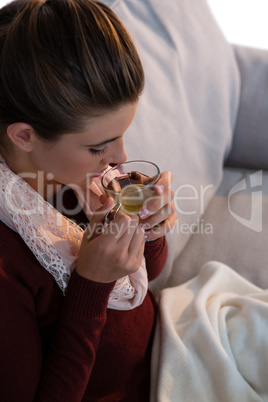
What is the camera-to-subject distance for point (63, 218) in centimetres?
101

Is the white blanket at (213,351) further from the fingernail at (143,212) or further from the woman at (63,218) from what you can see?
the fingernail at (143,212)

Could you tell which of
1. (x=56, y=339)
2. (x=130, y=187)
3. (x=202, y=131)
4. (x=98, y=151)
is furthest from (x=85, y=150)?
(x=202, y=131)

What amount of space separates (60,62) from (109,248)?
354mm

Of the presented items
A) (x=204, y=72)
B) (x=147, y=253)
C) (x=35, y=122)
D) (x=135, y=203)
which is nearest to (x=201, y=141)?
(x=204, y=72)

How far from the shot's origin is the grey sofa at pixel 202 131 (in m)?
1.38

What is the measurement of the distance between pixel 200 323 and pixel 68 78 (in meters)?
0.64

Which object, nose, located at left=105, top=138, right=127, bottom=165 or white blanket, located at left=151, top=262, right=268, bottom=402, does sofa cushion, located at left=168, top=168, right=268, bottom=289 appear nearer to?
white blanket, located at left=151, top=262, right=268, bottom=402

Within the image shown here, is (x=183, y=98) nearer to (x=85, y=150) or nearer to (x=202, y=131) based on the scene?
(x=202, y=131)

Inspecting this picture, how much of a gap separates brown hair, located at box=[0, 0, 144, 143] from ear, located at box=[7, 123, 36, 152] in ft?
0.05

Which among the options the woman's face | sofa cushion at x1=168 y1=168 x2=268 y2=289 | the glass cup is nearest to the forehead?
the woman's face

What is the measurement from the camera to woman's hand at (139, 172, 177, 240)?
1.01 meters

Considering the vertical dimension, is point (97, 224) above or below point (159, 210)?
above

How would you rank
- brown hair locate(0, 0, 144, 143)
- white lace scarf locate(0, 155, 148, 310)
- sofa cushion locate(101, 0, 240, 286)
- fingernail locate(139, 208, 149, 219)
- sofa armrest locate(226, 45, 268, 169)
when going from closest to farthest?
brown hair locate(0, 0, 144, 143) → white lace scarf locate(0, 155, 148, 310) → fingernail locate(139, 208, 149, 219) → sofa cushion locate(101, 0, 240, 286) → sofa armrest locate(226, 45, 268, 169)

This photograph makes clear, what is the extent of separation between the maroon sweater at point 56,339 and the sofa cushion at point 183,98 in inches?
15.6
